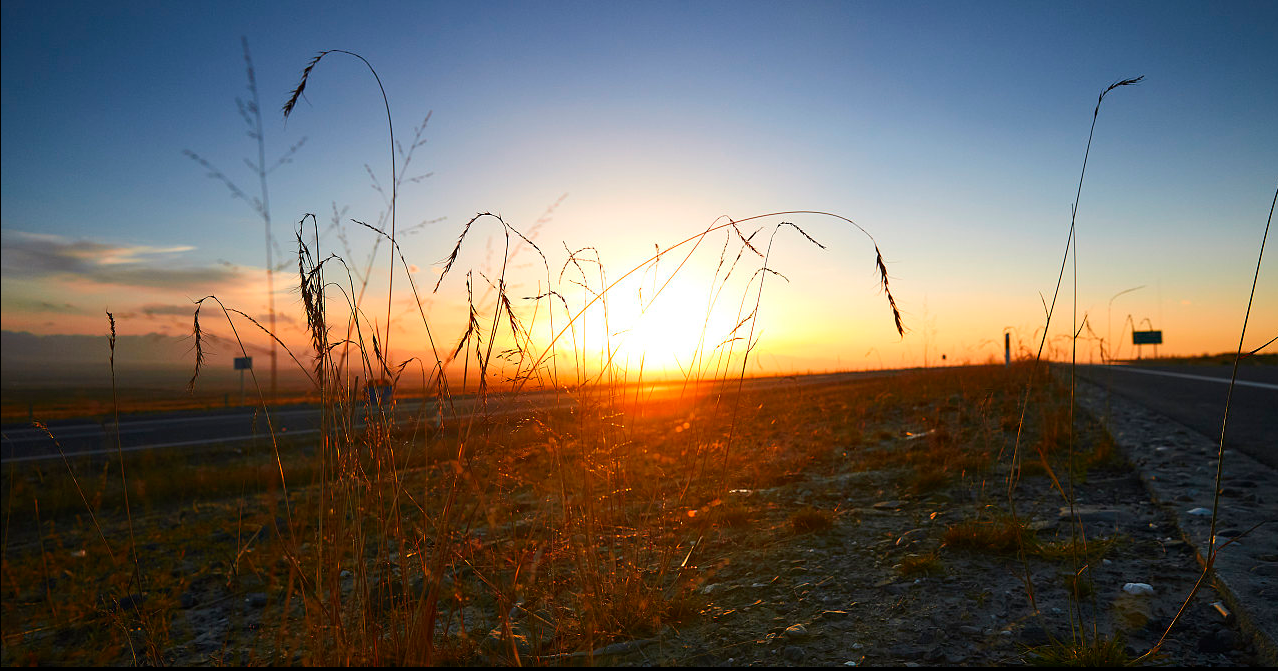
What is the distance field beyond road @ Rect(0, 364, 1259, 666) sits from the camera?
1.61 metres

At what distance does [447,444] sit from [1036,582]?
6.42ft

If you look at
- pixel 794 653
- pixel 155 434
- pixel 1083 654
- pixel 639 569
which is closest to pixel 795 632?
pixel 794 653

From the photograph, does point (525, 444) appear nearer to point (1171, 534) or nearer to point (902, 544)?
point (902, 544)

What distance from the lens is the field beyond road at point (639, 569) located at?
5.29 feet

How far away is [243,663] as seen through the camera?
80.1 inches

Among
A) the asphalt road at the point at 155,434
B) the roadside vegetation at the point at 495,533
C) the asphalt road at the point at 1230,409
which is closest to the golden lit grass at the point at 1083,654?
the roadside vegetation at the point at 495,533

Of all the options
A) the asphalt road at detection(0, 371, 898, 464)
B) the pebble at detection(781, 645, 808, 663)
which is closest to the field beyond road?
the pebble at detection(781, 645, 808, 663)

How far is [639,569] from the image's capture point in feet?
7.04

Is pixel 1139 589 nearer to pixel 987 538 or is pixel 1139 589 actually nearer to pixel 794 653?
pixel 987 538

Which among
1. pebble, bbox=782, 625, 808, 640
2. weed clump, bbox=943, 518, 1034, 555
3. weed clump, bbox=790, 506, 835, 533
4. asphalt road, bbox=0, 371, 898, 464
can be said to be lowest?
asphalt road, bbox=0, 371, 898, 464

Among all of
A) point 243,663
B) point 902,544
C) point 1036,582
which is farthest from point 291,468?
point 1036,582

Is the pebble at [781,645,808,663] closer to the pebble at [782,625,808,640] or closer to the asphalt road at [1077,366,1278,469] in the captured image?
the pebble at [782,625,808,640]

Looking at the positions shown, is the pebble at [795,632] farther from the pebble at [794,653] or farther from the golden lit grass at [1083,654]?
the golden lit grass at [1083,654]

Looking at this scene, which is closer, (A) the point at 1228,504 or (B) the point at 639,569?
(B) the point at 639,569
